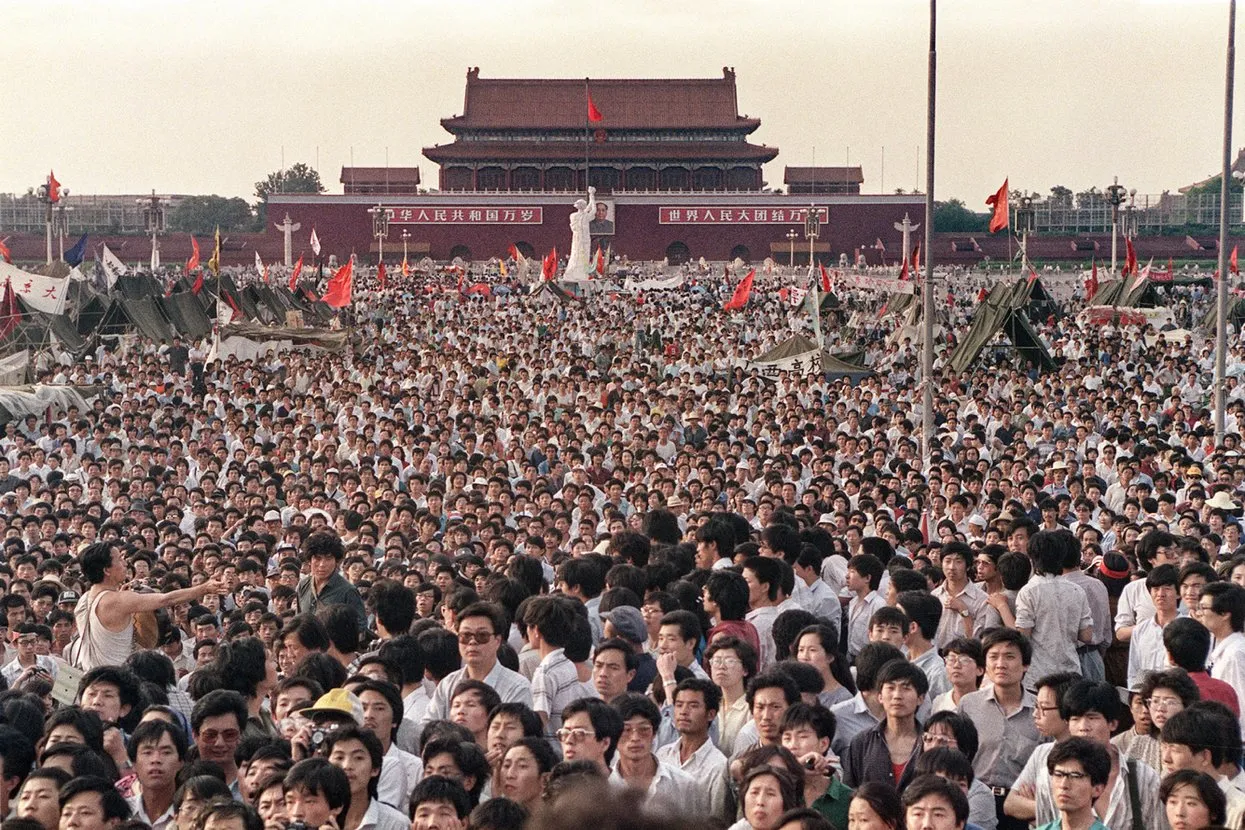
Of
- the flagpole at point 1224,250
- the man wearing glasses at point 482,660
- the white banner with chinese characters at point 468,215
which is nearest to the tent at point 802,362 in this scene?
the flagpole at point 1224,250

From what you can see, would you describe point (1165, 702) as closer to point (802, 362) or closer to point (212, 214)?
point (802, 362)

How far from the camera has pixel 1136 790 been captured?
474 centimetres

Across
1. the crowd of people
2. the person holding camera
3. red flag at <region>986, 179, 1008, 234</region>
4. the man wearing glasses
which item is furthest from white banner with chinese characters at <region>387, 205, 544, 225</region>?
the man wearing glasses

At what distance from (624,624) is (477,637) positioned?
2.29ft

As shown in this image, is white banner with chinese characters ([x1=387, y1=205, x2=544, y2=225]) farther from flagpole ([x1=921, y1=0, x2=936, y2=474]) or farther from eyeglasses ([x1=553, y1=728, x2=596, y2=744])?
eyeglasses ([x1=553, y1=728, x2=596, y2=744])

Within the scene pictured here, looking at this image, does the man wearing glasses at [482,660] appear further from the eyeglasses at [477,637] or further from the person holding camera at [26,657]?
the person holding camera at [26,657]

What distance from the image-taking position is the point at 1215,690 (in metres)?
5.51

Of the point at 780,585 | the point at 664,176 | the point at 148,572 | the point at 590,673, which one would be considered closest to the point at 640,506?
the point at 148,572

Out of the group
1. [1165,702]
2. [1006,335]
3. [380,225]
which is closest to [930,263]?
[1006,335]

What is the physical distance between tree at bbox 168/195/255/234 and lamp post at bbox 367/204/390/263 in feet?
65.1

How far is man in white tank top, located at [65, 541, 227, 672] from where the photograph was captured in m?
6.76

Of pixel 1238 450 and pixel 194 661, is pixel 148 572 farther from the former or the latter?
pixel 1238 450

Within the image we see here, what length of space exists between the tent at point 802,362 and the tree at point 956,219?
4852cm

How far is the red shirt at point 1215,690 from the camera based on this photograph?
548 centimetres
